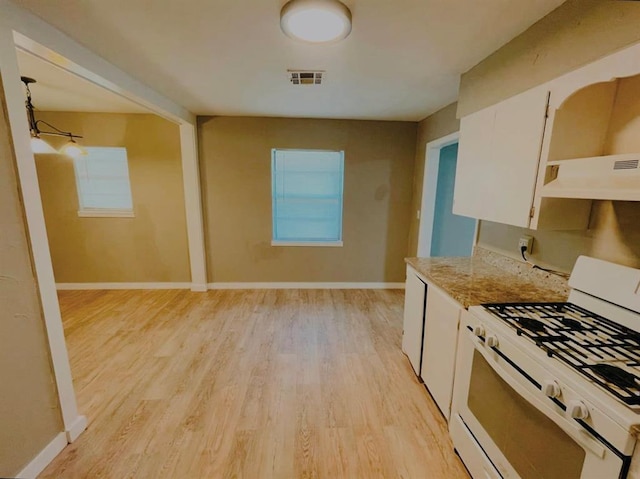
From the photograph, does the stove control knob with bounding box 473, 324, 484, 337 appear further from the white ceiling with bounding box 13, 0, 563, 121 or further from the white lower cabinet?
the white ceiling with bounding box 13, 0, 563, 121

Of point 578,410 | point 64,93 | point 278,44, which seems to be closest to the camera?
point 578,410

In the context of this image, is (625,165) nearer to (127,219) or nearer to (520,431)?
(520,431)

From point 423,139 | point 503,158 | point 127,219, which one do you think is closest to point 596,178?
point 503,158

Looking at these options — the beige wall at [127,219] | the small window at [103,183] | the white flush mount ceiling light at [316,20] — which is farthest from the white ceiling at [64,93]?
the white flush mount ceiling light at [316,20]

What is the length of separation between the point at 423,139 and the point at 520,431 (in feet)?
11.2

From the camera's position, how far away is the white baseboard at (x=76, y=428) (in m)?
1.68

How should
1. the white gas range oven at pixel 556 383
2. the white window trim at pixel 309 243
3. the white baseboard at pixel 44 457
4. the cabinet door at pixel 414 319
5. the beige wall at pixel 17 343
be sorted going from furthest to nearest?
the white window trim at pixel 309 243 < the cabinet door at pixel 414 319 < the white baseboard at pixel 44 457 < the beige wall at pixel 17 343 < the white gas range oven at pixel 556 383

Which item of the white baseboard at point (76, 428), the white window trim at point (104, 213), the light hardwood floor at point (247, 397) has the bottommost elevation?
the light hardwood floor at point (247, 397)

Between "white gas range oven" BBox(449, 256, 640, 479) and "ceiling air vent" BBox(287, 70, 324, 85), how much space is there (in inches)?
81.2

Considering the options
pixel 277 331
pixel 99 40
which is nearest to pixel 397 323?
pixel 277 331

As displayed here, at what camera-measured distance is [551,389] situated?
38.2 inches

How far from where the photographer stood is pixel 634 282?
120 centimetres

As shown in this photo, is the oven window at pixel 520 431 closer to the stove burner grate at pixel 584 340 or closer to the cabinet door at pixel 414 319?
the stove burner grate at pixel 584 340

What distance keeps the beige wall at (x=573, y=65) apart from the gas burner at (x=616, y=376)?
65 cm
